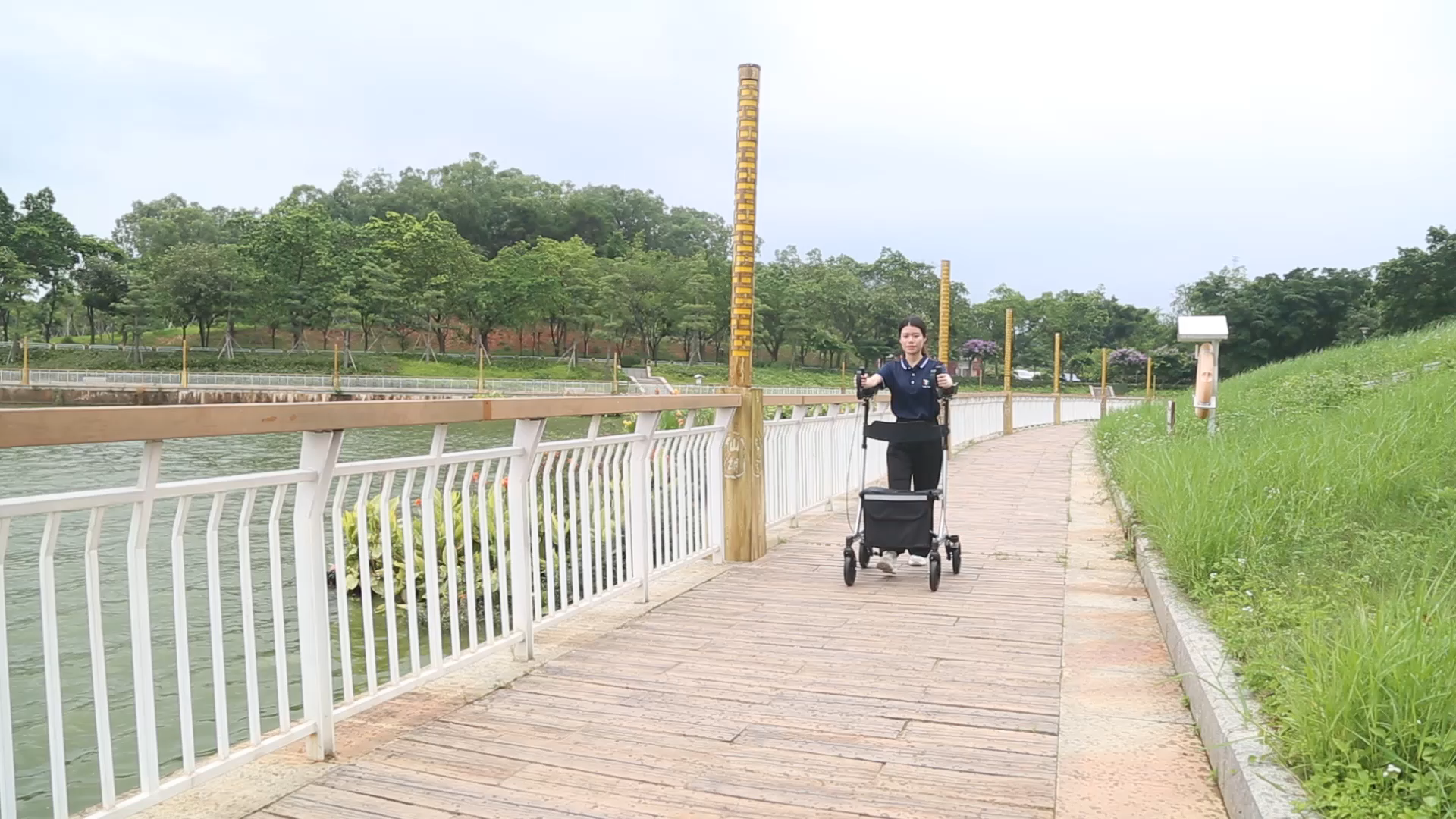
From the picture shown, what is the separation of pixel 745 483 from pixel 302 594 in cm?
395

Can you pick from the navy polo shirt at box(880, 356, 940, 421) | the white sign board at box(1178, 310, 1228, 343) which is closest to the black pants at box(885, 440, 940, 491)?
the navy polo shirt at box(880, 356, 940, 421)

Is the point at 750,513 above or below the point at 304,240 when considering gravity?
below

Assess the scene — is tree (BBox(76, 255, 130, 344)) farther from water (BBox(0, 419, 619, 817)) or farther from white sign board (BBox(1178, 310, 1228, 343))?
white sign board (BBox(1178, 310, 1228, 343))

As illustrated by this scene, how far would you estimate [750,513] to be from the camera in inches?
268

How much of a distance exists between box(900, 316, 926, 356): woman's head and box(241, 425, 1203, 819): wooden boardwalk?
1430 mm

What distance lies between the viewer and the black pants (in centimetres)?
639

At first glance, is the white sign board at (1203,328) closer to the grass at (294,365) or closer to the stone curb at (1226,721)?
the stone curb at (1226,721)

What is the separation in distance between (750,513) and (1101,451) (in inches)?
353

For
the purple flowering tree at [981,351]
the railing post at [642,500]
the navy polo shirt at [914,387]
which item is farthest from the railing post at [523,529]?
the purple flowering tree at [981,351]

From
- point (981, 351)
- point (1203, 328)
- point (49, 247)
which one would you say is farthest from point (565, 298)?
point (1203, 328)

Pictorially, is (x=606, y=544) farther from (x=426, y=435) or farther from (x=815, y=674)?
(x=426, y=435)

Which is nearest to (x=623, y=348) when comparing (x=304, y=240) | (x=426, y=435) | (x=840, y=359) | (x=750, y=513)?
(x=840, y=359)

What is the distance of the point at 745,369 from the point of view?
679cm

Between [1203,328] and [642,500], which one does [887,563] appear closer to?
[642,500]
